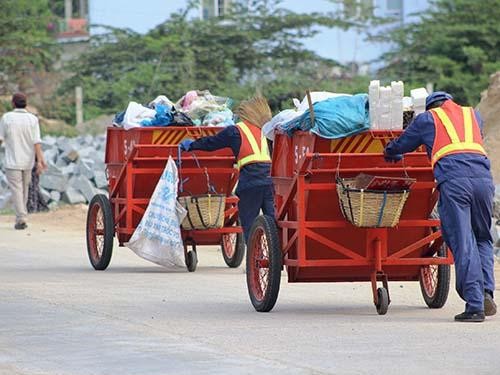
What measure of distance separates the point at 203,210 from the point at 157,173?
0.64 metres

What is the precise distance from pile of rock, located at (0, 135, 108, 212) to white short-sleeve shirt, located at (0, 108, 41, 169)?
501cm

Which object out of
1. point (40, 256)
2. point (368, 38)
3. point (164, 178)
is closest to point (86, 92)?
point (368, 38)

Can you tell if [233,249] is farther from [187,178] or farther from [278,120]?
[278,120]

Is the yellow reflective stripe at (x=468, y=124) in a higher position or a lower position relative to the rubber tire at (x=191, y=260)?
higher

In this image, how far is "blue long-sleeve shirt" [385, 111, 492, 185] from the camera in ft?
35.3

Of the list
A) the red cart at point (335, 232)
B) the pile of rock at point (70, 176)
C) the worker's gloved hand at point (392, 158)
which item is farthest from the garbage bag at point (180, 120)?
the pile of rock at point (70, 176)

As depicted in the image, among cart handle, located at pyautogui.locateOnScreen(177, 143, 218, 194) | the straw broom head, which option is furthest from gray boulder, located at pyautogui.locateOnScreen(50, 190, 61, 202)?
the straw broom head

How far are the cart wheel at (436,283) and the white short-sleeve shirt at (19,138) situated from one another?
1020 centimetres

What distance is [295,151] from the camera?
1177 cm

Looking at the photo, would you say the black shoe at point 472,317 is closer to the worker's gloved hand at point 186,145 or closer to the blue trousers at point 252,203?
the blue trousers at point 252,203

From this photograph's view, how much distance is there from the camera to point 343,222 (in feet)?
37.3

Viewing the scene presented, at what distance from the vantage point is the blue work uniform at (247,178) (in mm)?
13820

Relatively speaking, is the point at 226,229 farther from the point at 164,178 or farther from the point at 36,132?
the point at 36,132

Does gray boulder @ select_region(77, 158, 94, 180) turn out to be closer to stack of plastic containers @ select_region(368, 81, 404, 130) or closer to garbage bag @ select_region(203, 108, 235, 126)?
garbage bag @ select_region(203, 108, 235, 126)
